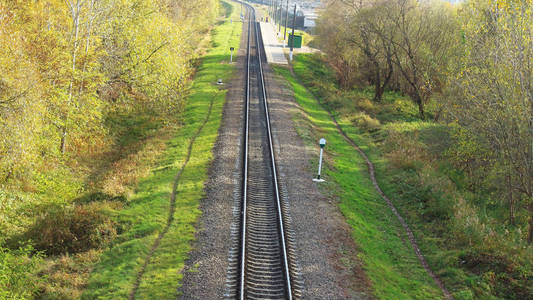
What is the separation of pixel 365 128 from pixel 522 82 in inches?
674

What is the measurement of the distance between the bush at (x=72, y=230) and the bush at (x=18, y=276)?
3.29 ft

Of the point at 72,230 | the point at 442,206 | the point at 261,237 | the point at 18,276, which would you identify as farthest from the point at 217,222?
the point at 442,206

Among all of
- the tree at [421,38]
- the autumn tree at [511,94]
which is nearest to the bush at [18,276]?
the autumn tree at [511,94]

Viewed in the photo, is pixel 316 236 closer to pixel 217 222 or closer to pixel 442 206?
pixel 217 222

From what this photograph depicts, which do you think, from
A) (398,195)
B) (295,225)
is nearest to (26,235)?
(295,225)

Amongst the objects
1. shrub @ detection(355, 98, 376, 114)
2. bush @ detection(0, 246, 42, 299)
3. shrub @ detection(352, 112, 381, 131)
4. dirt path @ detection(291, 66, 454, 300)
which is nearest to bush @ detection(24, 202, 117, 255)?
bush @ detection(0, 246, 42, 299)

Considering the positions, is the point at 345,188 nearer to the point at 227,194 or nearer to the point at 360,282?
the point at 227,194

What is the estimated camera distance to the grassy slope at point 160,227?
39.2 feet

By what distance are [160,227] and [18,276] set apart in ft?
15.0

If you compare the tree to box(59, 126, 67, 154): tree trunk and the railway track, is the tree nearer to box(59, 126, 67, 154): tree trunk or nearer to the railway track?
the railway track

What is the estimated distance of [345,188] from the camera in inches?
791

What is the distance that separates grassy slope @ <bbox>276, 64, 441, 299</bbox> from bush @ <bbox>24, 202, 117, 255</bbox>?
8.68 m

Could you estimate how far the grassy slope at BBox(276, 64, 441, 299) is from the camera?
515 inches

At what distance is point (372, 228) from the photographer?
16688 millimetres
